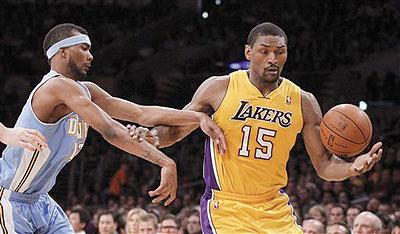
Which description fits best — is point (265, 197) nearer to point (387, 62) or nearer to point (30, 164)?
point (30, 164)

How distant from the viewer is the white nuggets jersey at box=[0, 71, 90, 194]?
541cm

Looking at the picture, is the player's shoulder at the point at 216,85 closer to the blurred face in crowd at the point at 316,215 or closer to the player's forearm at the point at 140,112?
the player's forearm at the point at 140,112

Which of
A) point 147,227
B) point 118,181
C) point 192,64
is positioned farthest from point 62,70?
point 192,64

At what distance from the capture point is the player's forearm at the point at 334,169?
5.77m

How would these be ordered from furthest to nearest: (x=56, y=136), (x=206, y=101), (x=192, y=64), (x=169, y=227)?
(x=192, y=64) → (x=169, y=227) → (x=206, y=101) → (x=56, y=136)

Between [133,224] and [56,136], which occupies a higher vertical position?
[56,136]

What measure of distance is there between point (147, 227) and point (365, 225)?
8.11 ft

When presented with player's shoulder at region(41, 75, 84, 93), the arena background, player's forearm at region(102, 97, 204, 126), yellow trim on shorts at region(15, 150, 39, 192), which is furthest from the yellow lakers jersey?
the arena background

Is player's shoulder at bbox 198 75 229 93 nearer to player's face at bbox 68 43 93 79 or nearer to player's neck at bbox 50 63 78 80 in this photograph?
player's face at bbox 68 43 93 79

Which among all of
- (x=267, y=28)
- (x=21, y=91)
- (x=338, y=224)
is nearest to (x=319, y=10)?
(x=21, y=91)

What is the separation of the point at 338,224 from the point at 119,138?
4.75 meters

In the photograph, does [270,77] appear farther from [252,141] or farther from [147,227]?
[147,227]

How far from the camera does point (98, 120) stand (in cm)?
526

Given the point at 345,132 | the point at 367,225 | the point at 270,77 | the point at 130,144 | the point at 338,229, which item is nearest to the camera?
the point at 130,144
